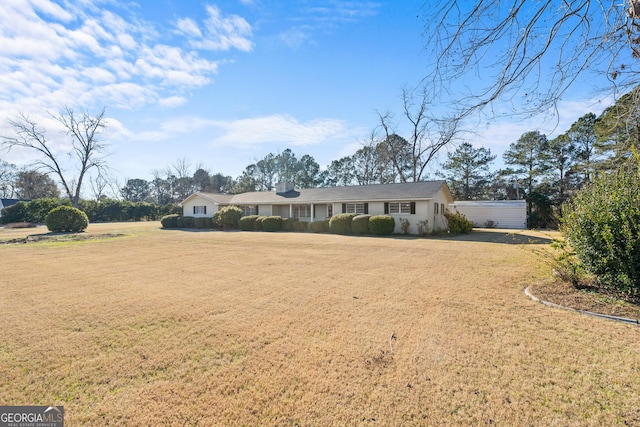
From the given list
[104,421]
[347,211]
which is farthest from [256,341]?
[347,211]

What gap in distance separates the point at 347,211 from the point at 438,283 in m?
15.9

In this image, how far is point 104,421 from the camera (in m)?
2.26

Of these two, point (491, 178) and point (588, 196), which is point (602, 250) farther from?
point (491, 178)

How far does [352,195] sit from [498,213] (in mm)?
14420

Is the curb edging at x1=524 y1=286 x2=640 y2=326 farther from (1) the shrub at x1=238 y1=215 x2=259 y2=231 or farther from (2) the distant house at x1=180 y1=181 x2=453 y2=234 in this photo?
(1) the shrub at x1=238 y1=215 x2=259 y2=231

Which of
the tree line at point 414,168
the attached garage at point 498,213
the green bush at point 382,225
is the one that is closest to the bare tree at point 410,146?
the tree line at point 414,168

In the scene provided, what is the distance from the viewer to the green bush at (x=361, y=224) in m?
18.8

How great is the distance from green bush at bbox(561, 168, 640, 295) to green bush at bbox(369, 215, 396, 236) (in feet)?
41.3

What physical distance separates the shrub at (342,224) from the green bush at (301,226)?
3198mm

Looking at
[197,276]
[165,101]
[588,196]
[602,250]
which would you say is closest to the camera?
[602,250]

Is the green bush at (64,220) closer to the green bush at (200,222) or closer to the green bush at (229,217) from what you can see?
the green bush at (200,222)

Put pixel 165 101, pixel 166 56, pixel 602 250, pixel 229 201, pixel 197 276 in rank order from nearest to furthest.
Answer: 1. pixel 602 250
2. pixel 197 276
3. pixel 166 56
4. pixel 165 101
5. pixel 229 201

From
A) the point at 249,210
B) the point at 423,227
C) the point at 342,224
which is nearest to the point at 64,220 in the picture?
the point at 249,210

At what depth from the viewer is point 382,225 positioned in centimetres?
1797
